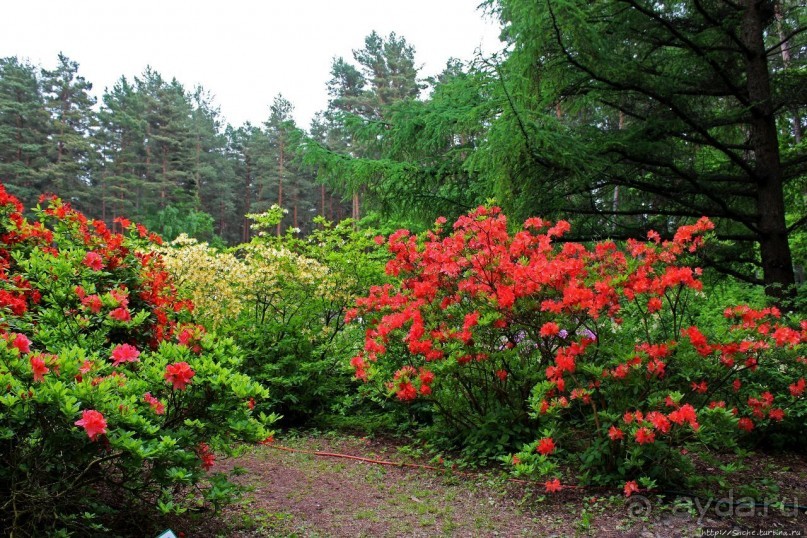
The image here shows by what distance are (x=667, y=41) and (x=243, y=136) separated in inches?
1252

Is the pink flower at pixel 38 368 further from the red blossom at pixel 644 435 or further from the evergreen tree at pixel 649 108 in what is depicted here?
the evergreen tree at pixel 649 108

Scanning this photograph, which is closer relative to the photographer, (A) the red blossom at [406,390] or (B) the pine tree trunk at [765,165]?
(A) the red blossom at [406,390]

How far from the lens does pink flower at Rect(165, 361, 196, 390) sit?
1932mm

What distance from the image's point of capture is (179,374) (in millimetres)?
1938

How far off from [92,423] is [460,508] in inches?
77.3

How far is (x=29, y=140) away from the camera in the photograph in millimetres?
22859

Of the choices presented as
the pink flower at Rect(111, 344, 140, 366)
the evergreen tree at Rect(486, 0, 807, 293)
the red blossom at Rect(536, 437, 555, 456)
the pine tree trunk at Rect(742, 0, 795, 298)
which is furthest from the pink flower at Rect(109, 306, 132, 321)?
the pine tree trunk at Rect(742, 0, 795, 298)

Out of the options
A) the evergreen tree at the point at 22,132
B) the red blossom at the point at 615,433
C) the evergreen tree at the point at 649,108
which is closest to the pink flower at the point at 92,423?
the red blossom at the point at 615,433

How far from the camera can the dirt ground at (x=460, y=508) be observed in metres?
2.45

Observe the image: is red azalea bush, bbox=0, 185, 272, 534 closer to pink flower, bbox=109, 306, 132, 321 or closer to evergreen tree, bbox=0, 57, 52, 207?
pink flower, bbox=109, 306, 132, 321

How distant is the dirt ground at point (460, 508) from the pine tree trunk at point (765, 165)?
1532 millimetres

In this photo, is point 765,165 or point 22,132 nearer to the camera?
point 765,165

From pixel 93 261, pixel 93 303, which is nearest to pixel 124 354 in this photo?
pixel 93 303

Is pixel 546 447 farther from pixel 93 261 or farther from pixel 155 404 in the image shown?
pixel 93 261
